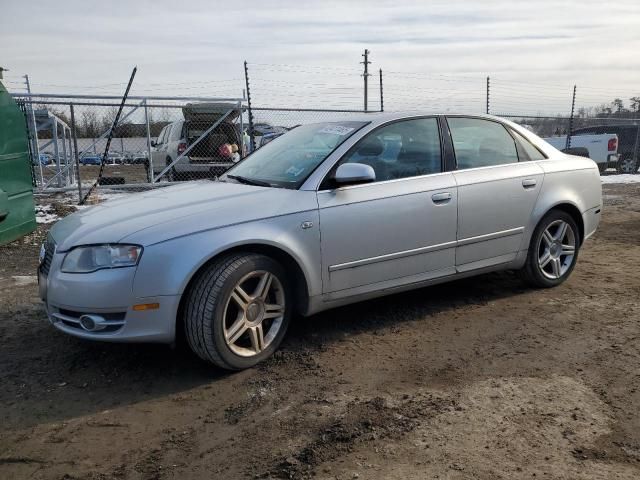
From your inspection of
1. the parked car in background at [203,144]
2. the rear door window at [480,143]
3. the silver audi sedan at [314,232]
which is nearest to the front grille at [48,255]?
the silver audi sedan at [314,232]

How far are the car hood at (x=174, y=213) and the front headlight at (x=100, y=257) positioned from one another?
1.6 inches

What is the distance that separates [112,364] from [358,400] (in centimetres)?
163

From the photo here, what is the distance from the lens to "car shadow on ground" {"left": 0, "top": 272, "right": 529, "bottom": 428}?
3.11 meters

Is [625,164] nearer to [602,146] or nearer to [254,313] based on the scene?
[602,146]

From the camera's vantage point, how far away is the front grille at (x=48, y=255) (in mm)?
3551

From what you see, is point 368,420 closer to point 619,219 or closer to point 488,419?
point 488,419

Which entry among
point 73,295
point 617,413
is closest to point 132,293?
point 73,295

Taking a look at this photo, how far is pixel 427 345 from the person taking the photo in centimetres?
380

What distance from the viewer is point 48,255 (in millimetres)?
3639

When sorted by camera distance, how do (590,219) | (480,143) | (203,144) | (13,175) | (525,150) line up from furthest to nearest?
(203,144) < (13,175) < (590,219) < (525,150) < (480,143)

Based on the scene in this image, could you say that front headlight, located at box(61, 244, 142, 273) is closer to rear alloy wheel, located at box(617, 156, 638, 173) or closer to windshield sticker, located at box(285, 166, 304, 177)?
windshield sticker, located at box(285, 166, 304, 177)

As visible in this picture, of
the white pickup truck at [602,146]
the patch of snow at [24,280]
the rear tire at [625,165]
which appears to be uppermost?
the patch of snow at [24,280]

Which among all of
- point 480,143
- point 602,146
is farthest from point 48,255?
point 602,146

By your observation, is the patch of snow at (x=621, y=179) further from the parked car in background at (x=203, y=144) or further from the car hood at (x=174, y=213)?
the car hood at (x=174, y=213)
